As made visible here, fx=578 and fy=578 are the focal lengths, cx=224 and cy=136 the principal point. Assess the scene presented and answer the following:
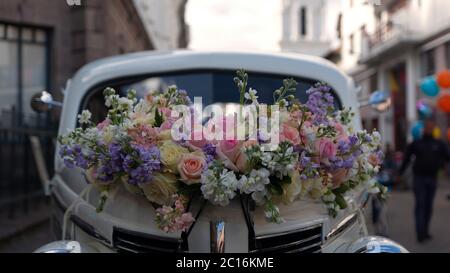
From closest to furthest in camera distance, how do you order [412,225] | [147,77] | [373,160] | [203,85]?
[373,160], [203,85], [147,77], [412,225]

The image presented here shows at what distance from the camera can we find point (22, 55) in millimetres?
11562

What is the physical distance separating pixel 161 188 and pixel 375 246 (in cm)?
85

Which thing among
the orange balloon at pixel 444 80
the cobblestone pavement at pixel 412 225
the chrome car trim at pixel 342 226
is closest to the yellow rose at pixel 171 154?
the chrome car trim at pixel 342 226

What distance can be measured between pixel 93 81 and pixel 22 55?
8.51 metres

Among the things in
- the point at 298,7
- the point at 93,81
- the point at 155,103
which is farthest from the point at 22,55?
the point at 155,103

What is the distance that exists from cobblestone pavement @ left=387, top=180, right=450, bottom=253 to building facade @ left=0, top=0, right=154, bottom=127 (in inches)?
268

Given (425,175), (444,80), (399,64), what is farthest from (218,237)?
(399,64)

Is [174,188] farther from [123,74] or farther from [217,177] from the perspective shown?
[123,74]

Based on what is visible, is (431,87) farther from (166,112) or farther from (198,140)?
(198,140)

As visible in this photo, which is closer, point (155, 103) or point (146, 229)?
point (146, 229)

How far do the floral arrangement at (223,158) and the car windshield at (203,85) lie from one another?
3.35 ft

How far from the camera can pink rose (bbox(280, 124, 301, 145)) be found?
216cm

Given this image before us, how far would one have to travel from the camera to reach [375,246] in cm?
221

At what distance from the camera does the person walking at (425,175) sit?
7.64 metres
